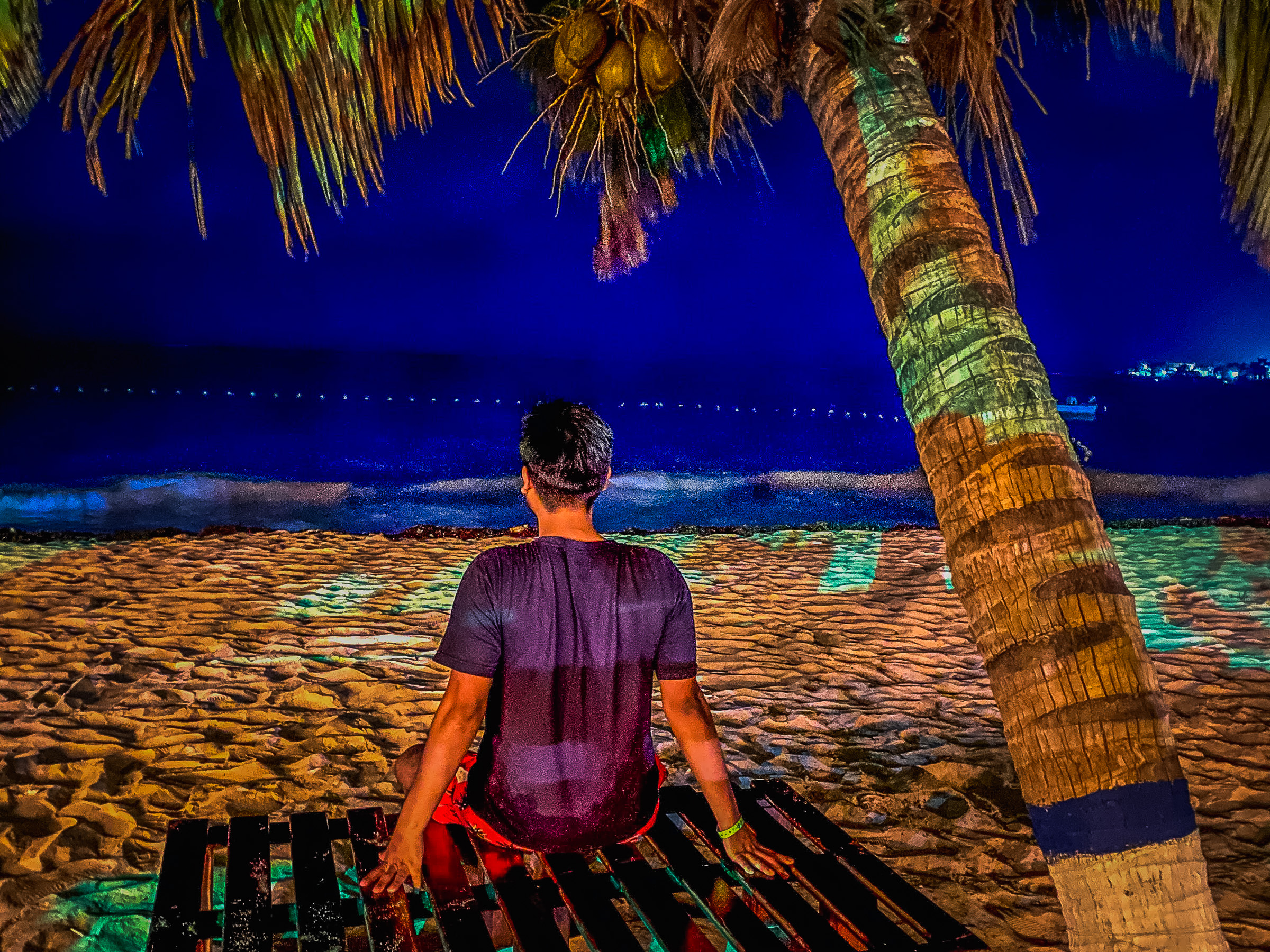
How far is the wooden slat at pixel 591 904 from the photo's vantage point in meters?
1.81

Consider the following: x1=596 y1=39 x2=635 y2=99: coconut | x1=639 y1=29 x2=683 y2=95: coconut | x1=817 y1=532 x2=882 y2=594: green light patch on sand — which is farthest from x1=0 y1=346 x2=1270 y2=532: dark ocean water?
x1=596 y1=39 x2=635 y2=99: coconut

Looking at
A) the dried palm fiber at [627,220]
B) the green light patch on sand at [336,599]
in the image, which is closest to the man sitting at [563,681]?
the dried palm fiber at [627,220]

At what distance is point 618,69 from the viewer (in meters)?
4.00

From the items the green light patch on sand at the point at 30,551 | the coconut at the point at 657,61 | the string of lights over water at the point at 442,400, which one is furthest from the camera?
the string of lights over water at the point at 442,400

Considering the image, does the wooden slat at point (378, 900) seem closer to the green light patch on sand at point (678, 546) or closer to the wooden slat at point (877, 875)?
the wooden slat at point (877, 875)

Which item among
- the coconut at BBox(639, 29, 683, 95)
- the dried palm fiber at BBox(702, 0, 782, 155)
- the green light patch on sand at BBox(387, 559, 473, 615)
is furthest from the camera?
the green light patch on sand at BBox(387, 559, 473, 615)

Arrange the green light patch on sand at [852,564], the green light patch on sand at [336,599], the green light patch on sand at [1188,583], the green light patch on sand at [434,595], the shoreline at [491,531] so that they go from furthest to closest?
the shoreline at [491,531], the green light patch on sand at [852,564], the green light patch on sand at [434,595], the green light patch on sand at [336,599], the green light patch on sand at [1188,583]

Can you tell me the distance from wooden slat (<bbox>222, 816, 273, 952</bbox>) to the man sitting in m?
0.26

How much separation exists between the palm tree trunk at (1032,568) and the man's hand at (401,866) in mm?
1488

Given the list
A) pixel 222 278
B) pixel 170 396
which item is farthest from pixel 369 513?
pixel 222 278

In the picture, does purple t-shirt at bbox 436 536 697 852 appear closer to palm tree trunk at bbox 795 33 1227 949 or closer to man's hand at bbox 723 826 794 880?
man's hand at bbox 723 826 794 880

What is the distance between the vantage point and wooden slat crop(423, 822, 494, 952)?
1778mm

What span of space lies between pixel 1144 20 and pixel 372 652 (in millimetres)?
5473

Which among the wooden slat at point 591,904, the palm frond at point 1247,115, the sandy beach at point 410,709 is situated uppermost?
the palm frond at point 1247,115
